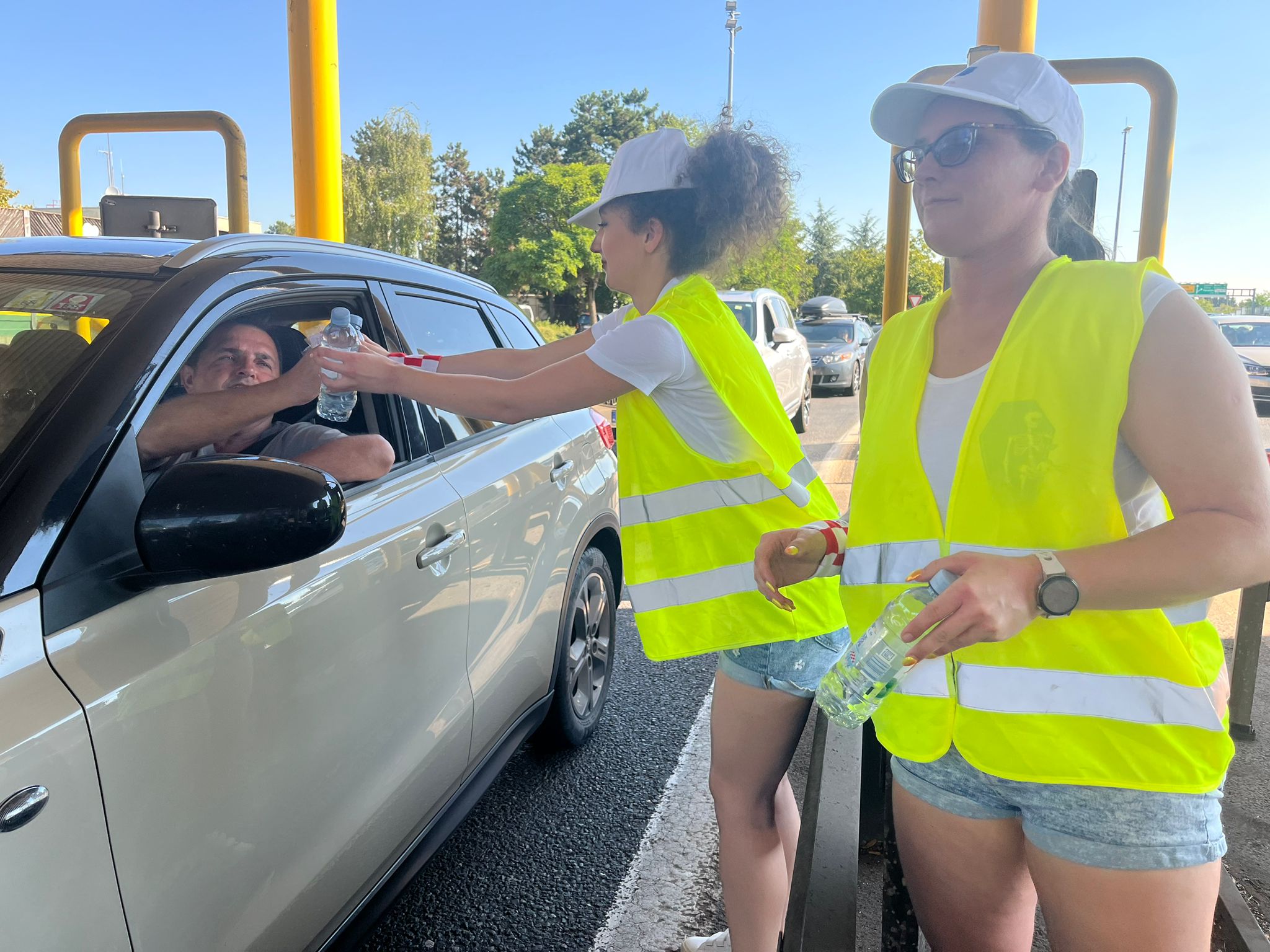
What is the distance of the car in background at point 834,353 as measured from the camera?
18.4 m

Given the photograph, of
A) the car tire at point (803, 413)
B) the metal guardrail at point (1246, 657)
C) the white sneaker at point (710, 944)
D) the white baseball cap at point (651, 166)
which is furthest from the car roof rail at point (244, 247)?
the car tire at point (803, 413)

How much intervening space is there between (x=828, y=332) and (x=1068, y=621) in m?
19.7

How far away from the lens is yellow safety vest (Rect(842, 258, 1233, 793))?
1.20 meters

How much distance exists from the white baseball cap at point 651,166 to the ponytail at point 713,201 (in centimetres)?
2

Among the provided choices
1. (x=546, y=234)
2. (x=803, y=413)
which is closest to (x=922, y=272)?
(x=546, y=234)

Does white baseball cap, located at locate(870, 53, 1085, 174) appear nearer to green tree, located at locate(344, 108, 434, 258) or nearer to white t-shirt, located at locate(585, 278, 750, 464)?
white t-shirt, located at locate(585, 278, 750, 464)

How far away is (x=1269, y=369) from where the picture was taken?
15438 mm

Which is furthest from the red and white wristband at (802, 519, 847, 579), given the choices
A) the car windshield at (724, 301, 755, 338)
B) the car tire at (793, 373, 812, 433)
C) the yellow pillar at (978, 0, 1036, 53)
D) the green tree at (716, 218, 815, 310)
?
the green tree at (716, 218, 815, 310)

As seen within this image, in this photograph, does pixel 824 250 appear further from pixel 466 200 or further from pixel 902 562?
pixel 902 562

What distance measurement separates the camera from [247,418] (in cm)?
199

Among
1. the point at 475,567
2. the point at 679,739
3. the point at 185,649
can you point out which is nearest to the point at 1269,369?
the point at 679,739

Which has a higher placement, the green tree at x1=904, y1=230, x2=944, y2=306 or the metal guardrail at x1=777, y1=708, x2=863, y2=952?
the green tree at x1=904, y1=230, x2=944, y2=306

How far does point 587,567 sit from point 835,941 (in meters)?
2.20

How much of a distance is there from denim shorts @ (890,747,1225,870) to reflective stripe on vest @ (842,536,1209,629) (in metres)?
0.23
